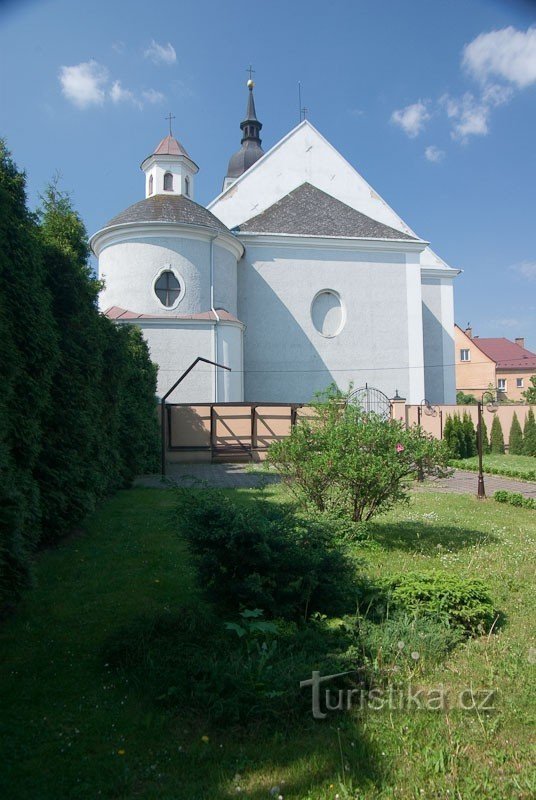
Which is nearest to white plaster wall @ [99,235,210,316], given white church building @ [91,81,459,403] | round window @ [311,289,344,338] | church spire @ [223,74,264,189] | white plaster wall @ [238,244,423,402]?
white church building @ [91,81,459,403]

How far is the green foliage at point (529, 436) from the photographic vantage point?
90.8 ft

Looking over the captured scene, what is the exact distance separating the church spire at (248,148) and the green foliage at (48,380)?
43.8 metres

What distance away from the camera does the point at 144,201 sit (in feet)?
90.2

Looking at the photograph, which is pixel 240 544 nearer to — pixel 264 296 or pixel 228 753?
pixel 228 753

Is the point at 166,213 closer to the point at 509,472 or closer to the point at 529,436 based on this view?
the point at 509,472

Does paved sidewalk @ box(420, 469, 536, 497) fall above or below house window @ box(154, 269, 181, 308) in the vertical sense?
below

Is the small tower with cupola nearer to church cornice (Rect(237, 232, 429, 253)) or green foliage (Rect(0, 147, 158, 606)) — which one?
church cornice (Rect(237, 232, 429, 253))

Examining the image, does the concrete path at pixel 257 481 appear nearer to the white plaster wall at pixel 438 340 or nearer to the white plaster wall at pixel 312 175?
the white plaster wall at pixel 438 340

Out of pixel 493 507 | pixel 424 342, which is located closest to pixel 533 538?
pixel 493 507

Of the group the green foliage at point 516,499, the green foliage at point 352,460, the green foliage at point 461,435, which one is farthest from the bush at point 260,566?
the green foliage at point 461,435

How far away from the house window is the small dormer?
21.3 ft

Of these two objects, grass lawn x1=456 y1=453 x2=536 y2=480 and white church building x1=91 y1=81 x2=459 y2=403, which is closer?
grass lawn x1=456 y1=453 x2=536 y2=480

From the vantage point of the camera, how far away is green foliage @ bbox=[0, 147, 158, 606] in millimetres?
5781

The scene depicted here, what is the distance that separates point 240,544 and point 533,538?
5.62m
